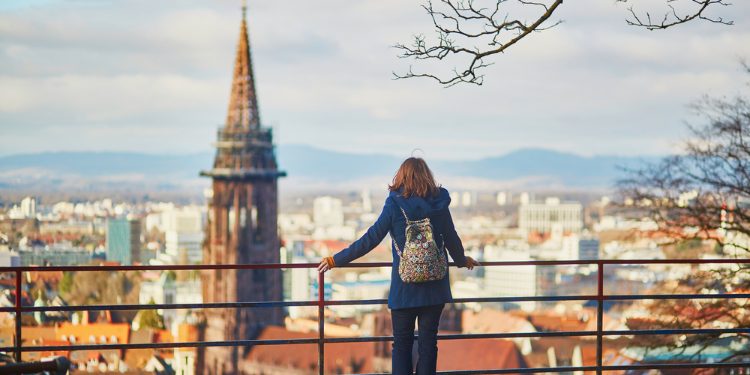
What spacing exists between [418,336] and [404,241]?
0.55 meters

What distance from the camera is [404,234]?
12.0 feet

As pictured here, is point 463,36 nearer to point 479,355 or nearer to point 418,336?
point 418,336

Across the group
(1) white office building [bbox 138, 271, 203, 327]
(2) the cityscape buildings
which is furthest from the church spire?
(2) the cityscape buildings

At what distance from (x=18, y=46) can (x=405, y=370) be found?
462 feet

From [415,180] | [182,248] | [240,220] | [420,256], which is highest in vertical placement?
[415,180]

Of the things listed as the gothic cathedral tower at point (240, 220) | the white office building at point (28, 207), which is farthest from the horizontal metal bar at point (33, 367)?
the white office building at point (28, 207)

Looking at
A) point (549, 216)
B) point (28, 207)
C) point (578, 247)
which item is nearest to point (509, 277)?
point (578, 247)

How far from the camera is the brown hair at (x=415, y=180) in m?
3.66

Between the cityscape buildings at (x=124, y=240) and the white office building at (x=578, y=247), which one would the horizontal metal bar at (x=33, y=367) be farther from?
the white office building at (x=578, y=247)

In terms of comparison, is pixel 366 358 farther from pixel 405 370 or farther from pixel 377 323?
pixel 405 370

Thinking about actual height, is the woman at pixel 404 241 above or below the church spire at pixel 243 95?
below

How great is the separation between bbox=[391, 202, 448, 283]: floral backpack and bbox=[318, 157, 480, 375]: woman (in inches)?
1.8

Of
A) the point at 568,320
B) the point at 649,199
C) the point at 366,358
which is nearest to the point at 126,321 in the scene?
the point at 366,358

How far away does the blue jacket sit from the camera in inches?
143
